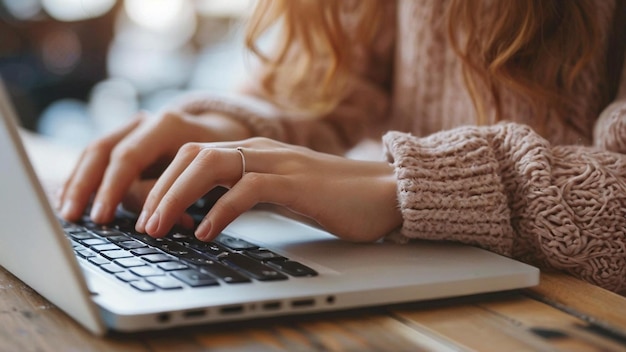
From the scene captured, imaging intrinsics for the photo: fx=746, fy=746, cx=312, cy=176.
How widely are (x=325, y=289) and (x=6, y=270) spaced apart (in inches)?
10.2

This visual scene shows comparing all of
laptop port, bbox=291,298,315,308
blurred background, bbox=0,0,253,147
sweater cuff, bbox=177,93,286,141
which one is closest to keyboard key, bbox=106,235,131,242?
laptop port, bbox=291,298,315,308

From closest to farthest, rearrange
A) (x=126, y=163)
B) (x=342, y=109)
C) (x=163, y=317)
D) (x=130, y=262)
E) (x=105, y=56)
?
1. (x=163, y=317)
2. (x=130, y=262)
3. (x=126, y=163)
4. (x=342, y=109)
5. (x=105, y=56)

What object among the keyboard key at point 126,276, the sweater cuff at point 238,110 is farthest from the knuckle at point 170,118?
the keyboard key at point 126,276

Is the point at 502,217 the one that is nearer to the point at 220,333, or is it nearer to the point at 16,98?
the point at 220,333

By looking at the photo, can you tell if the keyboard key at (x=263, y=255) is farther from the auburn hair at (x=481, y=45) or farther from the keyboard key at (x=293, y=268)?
the auburn hair at (x=481, y=45)

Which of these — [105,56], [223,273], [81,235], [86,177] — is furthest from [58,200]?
[105,56]

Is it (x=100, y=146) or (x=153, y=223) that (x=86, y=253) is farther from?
(x=100, y=146)

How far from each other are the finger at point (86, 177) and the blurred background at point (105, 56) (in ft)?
9.78

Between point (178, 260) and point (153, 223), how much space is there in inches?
2.9

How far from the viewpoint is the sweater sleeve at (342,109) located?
3.05 ft

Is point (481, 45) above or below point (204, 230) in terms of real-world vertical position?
above

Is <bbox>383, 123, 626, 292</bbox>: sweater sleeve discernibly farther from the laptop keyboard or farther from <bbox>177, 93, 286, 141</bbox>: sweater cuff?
<bbox>177, 93, 286, 141</bbox>: sweater cuff

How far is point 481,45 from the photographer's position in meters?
0.83

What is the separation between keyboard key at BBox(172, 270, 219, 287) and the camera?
0.46 metres
